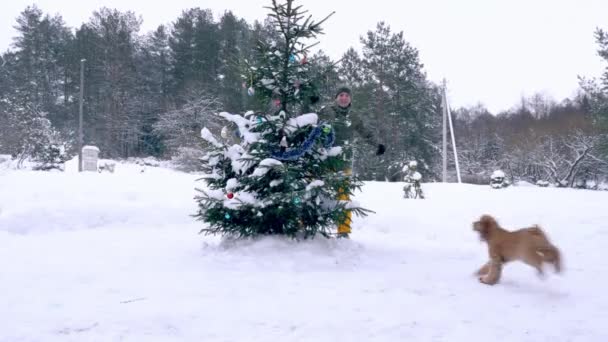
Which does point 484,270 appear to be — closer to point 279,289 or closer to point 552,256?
point 552,256

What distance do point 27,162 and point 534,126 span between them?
116 ft

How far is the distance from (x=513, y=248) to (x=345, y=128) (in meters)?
2.20

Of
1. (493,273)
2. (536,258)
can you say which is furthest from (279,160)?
(536,258)

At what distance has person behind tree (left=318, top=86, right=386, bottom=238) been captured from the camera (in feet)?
15.4

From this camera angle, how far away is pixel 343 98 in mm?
5227

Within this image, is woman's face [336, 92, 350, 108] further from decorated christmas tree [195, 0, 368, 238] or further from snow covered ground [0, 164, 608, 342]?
snow covered ground [0, 164, 608, 342]

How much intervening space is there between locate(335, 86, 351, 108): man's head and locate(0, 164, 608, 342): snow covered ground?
5.47 ft

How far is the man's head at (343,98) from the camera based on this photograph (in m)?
5.19

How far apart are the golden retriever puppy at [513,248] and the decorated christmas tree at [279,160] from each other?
128 centimetres

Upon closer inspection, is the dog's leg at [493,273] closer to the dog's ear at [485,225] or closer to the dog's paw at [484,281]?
the dog's paw at [484,281]

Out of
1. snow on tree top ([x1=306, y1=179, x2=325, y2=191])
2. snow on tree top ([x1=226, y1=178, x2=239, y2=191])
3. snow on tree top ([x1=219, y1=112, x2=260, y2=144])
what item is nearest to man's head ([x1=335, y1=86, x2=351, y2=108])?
snow on tree top ([x1=219, y1=112, x2=260, y2=144])

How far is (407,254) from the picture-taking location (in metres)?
4.75

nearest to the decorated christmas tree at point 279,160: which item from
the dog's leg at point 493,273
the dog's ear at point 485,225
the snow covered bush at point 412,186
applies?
the dog's ear at point 485,225

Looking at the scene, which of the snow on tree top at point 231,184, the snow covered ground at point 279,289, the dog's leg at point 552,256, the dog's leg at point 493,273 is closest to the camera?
the snow covered ground at point 279,289
